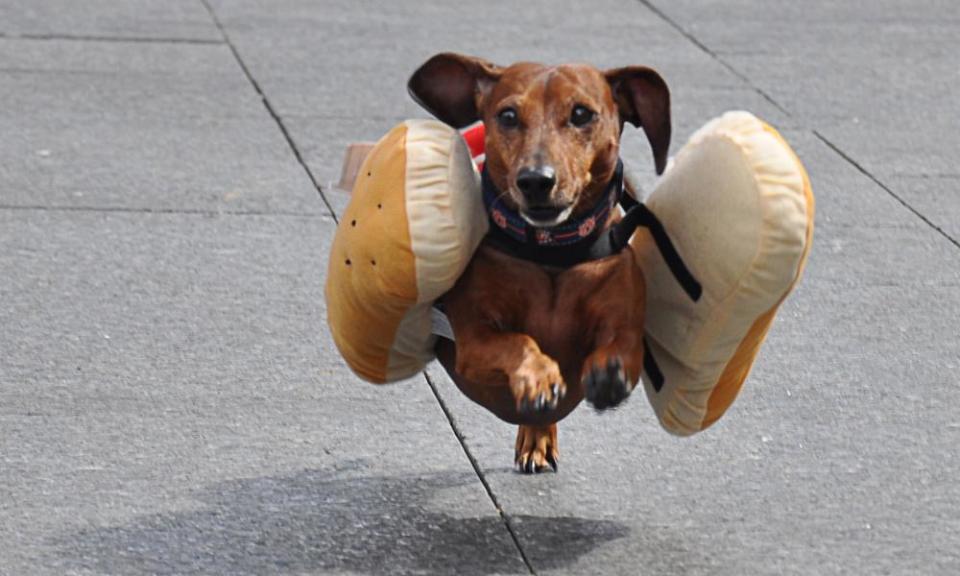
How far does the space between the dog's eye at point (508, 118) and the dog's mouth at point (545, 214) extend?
0.21 metres

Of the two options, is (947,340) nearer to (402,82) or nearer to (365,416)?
(365,416)

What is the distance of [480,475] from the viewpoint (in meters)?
4.79

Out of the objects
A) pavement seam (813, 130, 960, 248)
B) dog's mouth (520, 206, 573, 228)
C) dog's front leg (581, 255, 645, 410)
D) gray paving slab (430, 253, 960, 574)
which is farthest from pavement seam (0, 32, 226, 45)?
dog's mouth (520, 206, 573, 228)

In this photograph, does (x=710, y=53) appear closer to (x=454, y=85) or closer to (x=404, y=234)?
(x=454, y=85)

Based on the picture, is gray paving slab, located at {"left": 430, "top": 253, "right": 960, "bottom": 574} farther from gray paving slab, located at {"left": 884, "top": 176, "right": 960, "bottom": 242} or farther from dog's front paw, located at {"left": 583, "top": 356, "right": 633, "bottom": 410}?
gray paving slab, located at {"left": 884, "top": 176, "right": 960, "bottom": 242}

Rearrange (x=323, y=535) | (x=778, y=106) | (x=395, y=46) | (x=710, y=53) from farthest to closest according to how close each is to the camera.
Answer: (x=710, y=53), (x=395, y=46), (x=778, y=106), (x=323, y=535)

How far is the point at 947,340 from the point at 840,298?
1.62 ft

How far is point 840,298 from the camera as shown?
6.32 meters

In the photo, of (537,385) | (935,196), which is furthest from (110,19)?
(537,385)

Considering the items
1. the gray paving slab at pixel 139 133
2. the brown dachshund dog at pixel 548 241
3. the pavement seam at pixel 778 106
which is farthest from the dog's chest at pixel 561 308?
the pavement seam at pixel 778 106

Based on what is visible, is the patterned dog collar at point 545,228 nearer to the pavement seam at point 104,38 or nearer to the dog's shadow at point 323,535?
the dog's shadow at point 323,535

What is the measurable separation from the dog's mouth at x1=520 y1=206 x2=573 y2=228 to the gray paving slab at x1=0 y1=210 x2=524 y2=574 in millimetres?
882

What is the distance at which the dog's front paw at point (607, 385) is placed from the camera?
384 cm

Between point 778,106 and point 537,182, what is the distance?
505cm
